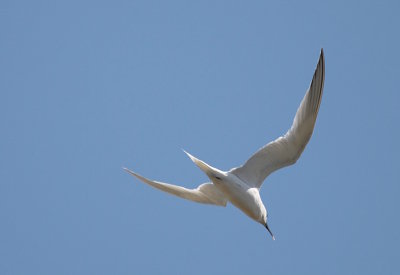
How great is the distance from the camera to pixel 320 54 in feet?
38.2

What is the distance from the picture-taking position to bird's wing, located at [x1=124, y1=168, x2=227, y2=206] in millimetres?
13258

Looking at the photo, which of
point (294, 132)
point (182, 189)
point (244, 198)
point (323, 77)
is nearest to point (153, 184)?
point (182, 189)

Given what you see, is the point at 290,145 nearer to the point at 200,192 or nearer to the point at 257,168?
the point at 257,168

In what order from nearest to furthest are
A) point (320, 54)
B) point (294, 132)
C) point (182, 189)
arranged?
point (320, 54) < point (294, 132) < point (182, 189)

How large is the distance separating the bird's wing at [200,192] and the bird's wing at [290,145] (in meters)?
0.69

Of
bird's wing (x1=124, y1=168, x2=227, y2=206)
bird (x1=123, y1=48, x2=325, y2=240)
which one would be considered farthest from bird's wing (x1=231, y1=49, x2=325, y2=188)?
bird's wing (x1=124, y1=168, x2=227, y2=206)

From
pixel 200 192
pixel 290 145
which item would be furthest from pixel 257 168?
pixel 200 192

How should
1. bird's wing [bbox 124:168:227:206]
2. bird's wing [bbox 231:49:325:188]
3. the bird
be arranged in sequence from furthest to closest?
1. bird's wing [bbox 124:168:227:206]
2. the bird
3. bird's wing [bbox 231:49:325:188]

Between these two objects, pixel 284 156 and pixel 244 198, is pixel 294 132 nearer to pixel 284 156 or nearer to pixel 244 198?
pixel 284 156

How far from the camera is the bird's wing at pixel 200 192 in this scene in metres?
13.3

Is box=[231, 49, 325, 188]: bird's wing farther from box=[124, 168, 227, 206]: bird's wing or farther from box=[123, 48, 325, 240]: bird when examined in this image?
box=[124, 168, 227, 206]: bird's wing

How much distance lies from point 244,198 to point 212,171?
2.69ft

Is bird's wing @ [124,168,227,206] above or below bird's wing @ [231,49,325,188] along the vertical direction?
below

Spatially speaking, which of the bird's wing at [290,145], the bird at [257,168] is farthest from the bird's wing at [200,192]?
the bird's wing at [290,145]
